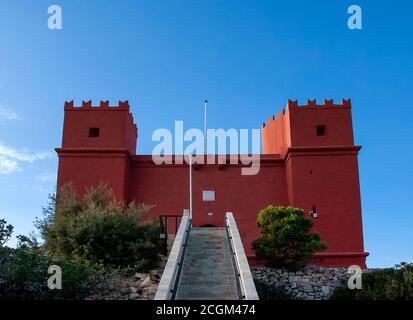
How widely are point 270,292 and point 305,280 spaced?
169 centimetres

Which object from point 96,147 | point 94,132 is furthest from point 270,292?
point 94,132

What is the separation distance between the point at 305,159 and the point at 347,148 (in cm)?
186

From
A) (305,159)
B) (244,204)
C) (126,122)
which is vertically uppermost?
(126,122)

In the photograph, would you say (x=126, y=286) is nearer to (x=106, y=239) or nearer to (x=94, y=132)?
(x=106, y=239)

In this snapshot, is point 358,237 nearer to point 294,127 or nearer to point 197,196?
point 294,127

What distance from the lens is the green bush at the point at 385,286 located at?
48.5 ft

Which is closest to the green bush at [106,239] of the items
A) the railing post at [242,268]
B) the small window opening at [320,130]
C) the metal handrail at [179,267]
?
the metal handrail at [179,267]

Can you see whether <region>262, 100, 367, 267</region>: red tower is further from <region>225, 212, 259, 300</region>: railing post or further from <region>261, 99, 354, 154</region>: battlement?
<region>225, 212, 259, 300</region>: railing post

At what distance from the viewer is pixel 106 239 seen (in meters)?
17.1

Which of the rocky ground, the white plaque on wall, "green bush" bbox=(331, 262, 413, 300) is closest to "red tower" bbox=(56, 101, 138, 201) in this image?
the white plaque on wall

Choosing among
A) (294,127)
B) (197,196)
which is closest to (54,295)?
(197,196)

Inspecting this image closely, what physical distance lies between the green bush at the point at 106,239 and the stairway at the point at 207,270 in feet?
4.00

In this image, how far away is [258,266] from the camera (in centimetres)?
1950

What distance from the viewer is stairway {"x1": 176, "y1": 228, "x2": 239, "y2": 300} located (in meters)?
13.1
